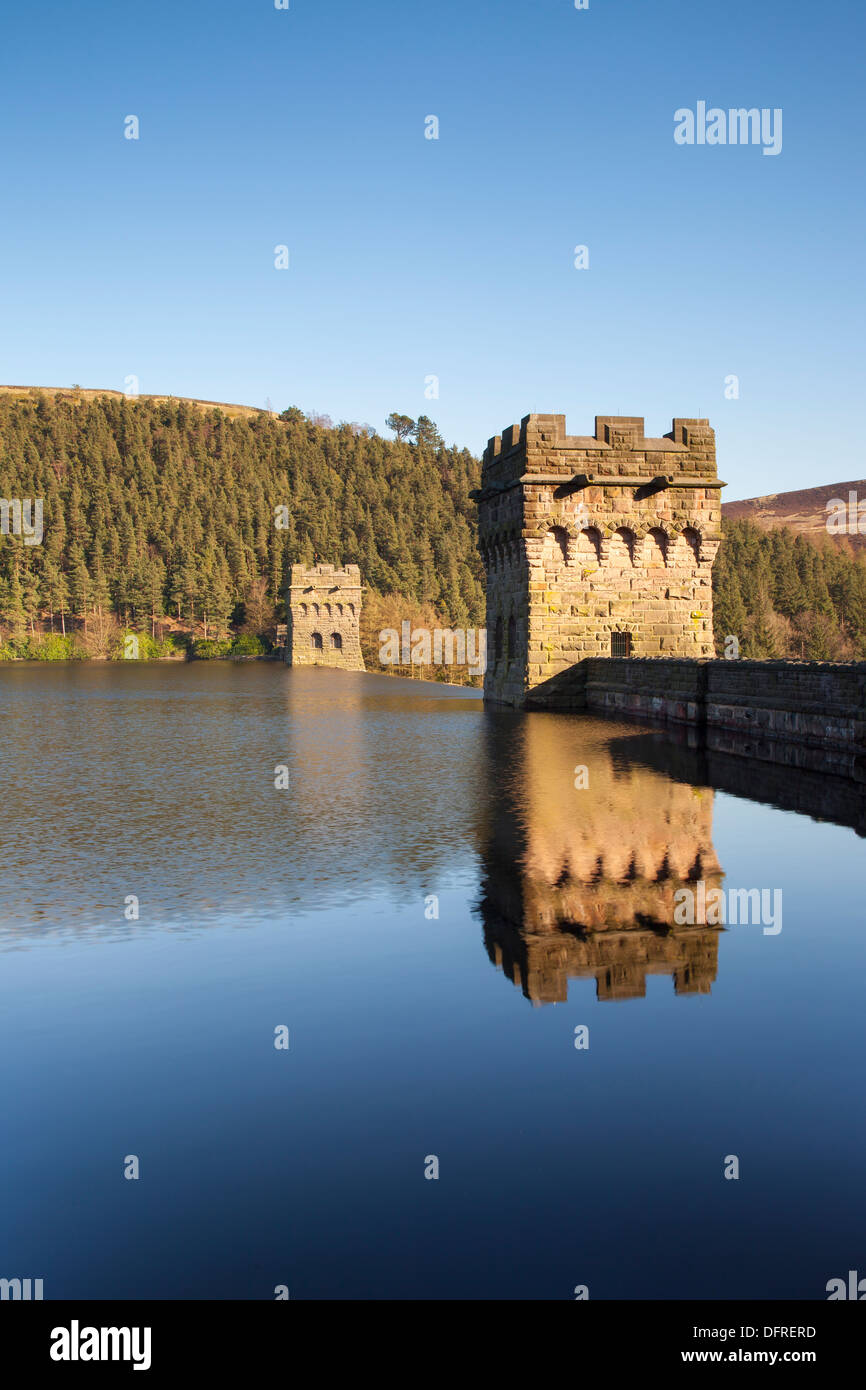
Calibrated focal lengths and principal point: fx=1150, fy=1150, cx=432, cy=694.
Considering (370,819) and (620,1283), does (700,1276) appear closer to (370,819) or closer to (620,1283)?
(620,1283)

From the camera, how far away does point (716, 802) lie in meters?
13.7

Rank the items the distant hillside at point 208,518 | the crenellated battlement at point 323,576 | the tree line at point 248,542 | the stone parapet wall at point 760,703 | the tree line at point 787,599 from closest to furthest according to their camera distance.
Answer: the stone parapet wall at point 760,703, the crenellated battlement at point 323,576, the tree line at point 787,599, the tree line at point 248,542, the distant hillside at point 208,518

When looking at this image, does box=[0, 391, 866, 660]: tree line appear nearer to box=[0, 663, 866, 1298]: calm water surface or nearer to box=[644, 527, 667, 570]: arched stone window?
box=[644, 527, 667, 570]: arched stone window

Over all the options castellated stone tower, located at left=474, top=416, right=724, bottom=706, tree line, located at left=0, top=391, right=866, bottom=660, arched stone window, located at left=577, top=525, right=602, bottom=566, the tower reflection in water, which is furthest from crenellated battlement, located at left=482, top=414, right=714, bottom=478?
tree line, located at left=0, top=391, right=866, bottom=660

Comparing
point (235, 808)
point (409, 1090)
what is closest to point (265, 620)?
point (235, 808)

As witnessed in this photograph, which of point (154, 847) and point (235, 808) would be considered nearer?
point (154, 847)

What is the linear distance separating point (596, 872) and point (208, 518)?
154126mm

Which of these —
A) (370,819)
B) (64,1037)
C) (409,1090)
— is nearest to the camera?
(409,1090)

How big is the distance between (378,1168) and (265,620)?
441 feet

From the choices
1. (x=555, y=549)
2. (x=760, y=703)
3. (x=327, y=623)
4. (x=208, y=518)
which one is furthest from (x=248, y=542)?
(x=760, y=703)

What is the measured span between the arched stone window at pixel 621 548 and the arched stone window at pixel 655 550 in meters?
0.42

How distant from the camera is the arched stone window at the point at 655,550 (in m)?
29.7

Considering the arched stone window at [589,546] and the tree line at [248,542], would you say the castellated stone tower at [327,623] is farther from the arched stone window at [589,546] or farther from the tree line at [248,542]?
the arched stone window at [589,546]

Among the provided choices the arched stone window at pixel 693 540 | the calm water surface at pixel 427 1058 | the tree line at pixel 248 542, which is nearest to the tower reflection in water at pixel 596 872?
the calm water surface at pixel 427 1058
